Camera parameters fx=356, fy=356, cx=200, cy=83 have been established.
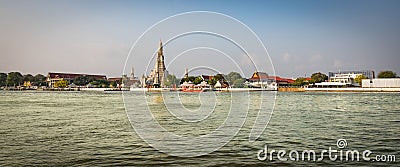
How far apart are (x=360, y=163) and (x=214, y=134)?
23.7 ft

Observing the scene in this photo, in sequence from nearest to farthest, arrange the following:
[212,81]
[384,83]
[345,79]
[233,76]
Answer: [233,76], [384,83], [212,81], [345,79]

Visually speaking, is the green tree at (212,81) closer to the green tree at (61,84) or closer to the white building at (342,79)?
the white building at (342,79)

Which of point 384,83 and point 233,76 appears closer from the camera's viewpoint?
point 233,76

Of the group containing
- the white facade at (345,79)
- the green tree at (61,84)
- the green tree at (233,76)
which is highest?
the white facade at (345,79)

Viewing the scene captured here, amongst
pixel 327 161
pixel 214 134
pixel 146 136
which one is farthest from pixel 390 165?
pixel 146 136

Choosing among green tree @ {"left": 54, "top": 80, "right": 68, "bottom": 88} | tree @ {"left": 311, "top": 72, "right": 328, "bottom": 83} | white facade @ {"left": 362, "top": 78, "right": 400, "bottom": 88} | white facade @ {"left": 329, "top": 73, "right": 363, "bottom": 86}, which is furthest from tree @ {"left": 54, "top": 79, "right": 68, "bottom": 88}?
white facade @ {"left": 362, "top": 78, "right": 400, "bottom": 88}

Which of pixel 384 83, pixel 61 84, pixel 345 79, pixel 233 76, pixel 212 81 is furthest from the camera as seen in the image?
pixel 61 84

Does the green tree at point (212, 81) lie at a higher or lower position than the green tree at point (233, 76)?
higher

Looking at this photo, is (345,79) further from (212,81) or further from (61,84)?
(61,84)

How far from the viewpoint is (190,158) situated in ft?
35.9

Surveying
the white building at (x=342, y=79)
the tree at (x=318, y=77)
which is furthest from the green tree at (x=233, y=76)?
the tree at (x=318, y=77)

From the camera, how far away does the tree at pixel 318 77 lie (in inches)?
6398

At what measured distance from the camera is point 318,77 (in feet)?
543

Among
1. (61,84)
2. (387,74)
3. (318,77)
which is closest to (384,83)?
(387,74)
